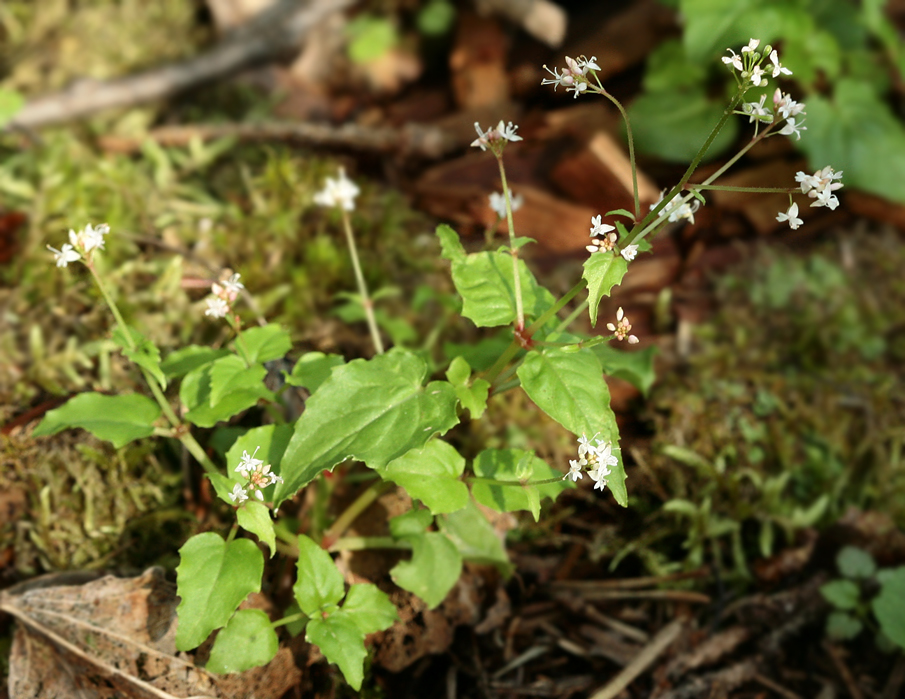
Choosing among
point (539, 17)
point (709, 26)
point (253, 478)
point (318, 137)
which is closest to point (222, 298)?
point (253, 478)

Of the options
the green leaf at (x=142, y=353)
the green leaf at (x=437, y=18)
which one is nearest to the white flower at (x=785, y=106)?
the green leaf at (x=142, y=353)

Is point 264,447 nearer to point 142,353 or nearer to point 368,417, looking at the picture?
point 368,417

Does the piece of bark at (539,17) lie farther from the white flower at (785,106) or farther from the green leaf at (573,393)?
the green leaf at (573,393)

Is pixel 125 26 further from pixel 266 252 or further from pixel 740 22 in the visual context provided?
pixel 740 22

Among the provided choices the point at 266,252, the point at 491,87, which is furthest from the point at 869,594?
the point at 491,87

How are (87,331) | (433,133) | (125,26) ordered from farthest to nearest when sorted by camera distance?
(125,26)
(433,133)
(87,331)

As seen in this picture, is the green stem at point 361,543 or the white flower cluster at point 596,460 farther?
the green stem at point 361,543
